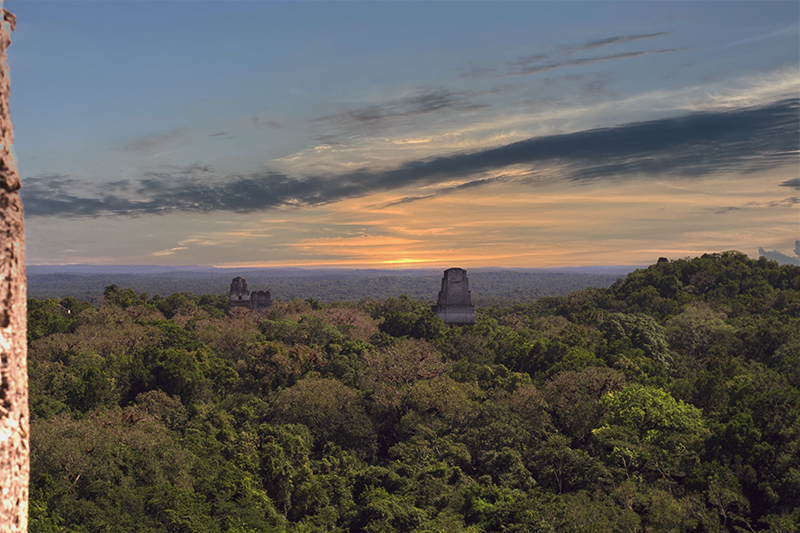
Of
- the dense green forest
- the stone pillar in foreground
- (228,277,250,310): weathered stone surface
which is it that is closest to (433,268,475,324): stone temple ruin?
the dense green forest

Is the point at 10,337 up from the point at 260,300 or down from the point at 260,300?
up

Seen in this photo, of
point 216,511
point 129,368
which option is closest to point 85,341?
point 129,368

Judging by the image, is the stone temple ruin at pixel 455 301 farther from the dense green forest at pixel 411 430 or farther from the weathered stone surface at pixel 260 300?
the weathered stone surface at pixel 260 300

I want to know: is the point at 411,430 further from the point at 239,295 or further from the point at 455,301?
the point at 239,295

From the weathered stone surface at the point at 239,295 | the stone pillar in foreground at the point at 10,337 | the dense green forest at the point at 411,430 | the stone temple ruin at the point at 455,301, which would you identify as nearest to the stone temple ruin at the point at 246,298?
the weathered stone surface at the point at 239,295

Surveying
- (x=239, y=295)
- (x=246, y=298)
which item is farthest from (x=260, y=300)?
(x=239, y=295)

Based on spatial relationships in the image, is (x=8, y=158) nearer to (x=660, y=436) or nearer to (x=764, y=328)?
(x=660, y=436)
